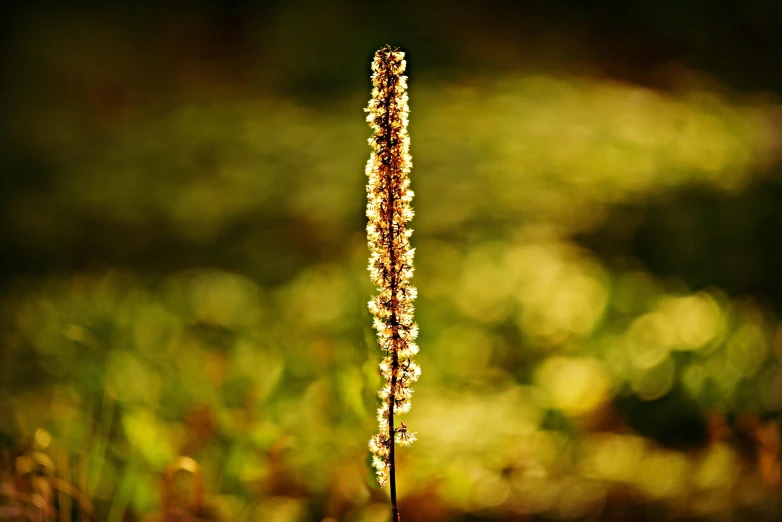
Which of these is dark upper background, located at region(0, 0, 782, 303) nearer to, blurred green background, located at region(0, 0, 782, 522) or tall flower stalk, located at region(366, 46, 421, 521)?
blurred green background, located at region(0, 0, 782, 522)

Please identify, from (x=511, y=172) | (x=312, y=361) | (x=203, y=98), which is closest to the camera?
(x=312, y=361)

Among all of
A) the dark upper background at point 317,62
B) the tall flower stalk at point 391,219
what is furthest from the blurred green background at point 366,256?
the tall flower stalk at point 391,219

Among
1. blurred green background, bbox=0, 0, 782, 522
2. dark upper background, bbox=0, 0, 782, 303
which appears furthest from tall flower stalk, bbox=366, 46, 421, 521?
dark upper background, bbox=0, 0, 782, 303

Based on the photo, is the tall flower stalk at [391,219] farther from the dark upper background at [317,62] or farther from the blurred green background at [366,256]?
the dark upper background at [317,62]

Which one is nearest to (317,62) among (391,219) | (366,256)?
(366,256)

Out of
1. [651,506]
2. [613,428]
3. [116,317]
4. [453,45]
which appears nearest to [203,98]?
[453,45]

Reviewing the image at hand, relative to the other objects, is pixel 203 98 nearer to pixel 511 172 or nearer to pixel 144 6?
pixel 144 6

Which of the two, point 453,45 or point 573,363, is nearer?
point 573,363
